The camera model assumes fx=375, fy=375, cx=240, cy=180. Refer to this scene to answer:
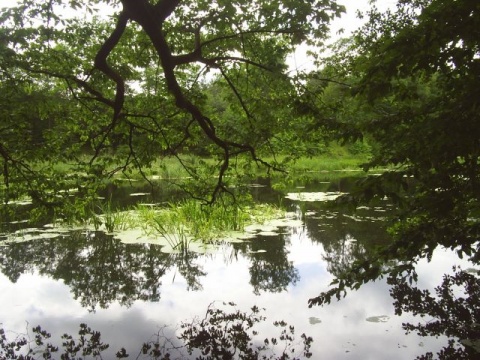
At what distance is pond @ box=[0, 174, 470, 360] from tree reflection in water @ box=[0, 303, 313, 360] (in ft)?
0.30

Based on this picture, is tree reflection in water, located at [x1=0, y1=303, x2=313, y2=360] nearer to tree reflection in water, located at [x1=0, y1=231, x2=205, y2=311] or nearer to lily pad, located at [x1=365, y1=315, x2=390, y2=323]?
lily pad, located at [x1=365, y1=315, x2=390, y2=323]

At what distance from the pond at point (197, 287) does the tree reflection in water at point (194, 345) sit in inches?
3.6

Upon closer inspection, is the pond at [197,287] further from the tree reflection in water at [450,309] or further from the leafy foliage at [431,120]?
the leafy foliage at [431,120]

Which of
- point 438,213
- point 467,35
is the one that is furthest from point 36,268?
point 467,35

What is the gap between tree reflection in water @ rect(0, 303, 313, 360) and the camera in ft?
15.0

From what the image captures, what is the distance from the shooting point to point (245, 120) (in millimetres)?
5680

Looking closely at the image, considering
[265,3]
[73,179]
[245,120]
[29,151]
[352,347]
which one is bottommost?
[352,347]

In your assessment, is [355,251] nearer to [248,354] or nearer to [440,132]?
[248,354]

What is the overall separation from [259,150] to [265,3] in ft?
6.84

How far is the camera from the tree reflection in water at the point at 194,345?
15.0 ft

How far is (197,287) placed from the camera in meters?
6.98

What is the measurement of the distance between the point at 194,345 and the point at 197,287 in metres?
2.16

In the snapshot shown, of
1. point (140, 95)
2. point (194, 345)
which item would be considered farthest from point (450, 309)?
point (140, 95)

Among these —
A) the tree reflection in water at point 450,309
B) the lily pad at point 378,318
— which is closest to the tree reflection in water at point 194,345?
the lily pad at point 378,318
